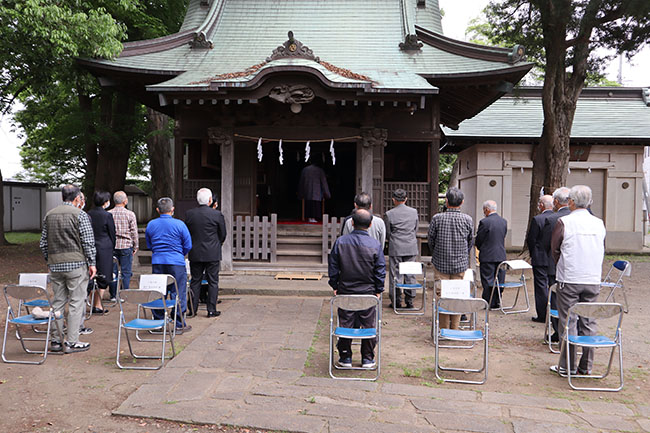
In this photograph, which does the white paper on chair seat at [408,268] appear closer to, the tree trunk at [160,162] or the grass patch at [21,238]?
the tree trunk at [160,162]

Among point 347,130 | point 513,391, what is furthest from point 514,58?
point 513,391

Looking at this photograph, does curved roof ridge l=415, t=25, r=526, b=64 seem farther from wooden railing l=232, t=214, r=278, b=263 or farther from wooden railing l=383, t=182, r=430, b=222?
wooden railing l=232, t=214, r=278, b=263

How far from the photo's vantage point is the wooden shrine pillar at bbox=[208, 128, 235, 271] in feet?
33.3

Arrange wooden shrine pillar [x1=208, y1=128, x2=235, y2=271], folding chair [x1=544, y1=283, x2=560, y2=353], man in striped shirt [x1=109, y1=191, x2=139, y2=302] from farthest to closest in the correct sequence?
wooden shrine pillar [x1=208, y1=128, x2=235, y2=271], man in striped shirt [x1=109, y1=191, x2=139, y2=302], folding chair [x1=544, y1=283, x2=560, y2=353]

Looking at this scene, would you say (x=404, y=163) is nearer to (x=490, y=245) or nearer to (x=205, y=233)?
(x=490, y=245)

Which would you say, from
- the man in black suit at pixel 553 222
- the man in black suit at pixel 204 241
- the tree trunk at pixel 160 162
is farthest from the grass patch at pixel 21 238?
the man in black suit at pixel 553 222

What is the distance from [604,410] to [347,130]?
24.3 ft

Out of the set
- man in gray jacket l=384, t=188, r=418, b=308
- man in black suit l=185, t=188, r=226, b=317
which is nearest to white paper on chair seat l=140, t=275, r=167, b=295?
man in black suit l=185, t=188, r=226, b=317

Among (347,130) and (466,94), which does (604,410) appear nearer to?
(347,130)

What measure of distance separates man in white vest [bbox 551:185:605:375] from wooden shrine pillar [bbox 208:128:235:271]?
6.79 m

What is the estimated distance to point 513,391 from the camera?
178 inches

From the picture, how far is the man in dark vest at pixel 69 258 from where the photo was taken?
17.5 feet

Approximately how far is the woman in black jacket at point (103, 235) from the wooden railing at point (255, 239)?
3422mm

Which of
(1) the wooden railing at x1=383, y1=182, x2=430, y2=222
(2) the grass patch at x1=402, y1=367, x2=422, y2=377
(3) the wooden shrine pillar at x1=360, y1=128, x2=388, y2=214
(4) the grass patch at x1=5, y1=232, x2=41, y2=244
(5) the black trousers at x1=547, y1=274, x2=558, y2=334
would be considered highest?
(3) the wooden shrine pillar at x1=360, y1=128, x2=388, y2=214
